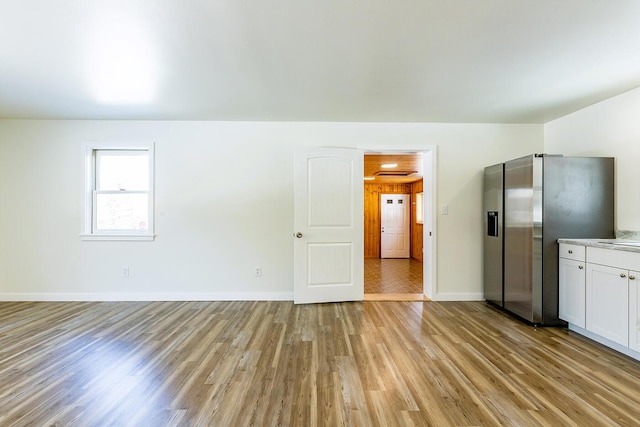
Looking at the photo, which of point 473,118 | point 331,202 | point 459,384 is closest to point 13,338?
point 331,202

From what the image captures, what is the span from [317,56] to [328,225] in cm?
214

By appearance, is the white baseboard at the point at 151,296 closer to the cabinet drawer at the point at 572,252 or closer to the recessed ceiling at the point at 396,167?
the recessed ceiling at the point at 396,167

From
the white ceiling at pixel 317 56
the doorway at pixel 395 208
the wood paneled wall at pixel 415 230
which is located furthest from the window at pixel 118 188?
the wood paneled wall at pixel 415 230

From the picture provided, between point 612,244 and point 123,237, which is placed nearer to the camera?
point 612,244

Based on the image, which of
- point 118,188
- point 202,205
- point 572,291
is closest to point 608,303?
point 572,291

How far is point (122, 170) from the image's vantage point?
166 inches

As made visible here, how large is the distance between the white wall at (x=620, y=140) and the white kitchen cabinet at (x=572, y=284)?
2.14 feet

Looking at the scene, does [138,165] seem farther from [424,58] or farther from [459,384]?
[459,384]

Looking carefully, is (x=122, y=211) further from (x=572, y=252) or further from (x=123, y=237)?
(x=572, y=252)

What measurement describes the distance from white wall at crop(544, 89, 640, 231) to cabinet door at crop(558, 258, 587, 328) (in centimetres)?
71

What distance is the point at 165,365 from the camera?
234cm

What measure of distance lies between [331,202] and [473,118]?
2.09 meters

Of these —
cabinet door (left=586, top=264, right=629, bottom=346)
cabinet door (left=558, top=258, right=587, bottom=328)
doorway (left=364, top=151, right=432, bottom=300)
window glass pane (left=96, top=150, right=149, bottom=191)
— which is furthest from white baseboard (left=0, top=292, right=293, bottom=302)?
cabinet door (left=586, top=264, right=629, bottom=346)

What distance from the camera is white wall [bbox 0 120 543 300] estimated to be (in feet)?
13.2
